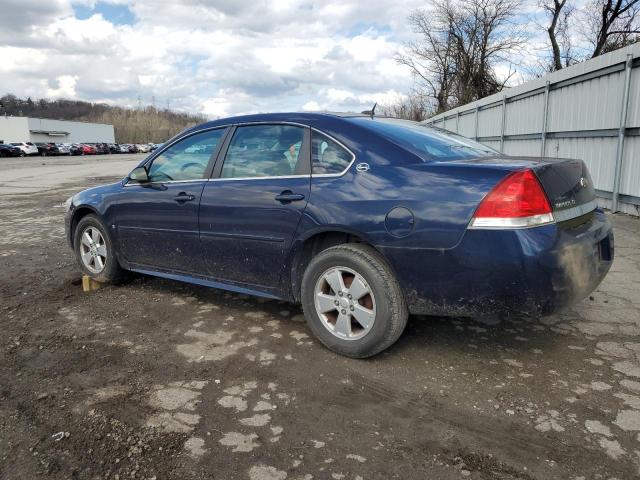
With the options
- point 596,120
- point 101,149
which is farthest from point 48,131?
point 596,120

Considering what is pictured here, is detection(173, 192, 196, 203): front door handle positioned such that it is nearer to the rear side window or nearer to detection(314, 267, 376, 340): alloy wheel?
the rear side window

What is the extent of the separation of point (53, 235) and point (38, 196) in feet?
23.5

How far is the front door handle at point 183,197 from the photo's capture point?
4.04 m

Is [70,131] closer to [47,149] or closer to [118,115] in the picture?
[47,149]

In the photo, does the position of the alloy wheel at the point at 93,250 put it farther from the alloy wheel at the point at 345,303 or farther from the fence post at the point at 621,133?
the fence post at the point at 621,133

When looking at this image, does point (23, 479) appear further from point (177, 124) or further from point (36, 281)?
point (177, 124)

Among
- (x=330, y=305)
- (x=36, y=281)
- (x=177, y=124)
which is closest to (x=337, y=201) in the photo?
(x=330, y=305)

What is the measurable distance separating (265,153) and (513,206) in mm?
1803

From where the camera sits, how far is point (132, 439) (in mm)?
2473

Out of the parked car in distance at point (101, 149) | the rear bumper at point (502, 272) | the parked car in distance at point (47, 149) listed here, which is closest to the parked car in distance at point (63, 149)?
the parked car in distance at point (47, 149)

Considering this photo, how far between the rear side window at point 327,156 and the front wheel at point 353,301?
0.52 meters

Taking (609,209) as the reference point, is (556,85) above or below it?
above

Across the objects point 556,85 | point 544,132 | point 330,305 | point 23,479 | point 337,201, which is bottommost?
point 23,479

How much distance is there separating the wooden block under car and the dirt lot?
0.50 m
